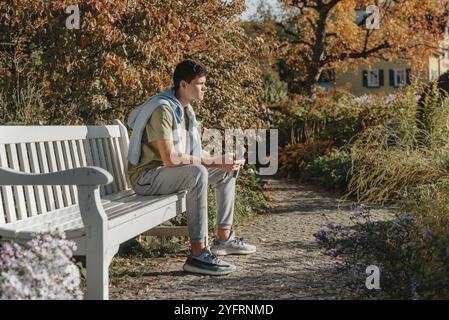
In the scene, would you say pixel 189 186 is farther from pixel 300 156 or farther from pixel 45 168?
pixel 300 156

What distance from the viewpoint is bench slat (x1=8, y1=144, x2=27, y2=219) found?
4184mm

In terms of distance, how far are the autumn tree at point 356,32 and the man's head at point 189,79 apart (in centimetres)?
1450

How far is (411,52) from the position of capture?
2166 centimetres

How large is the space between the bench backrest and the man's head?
0.70 metres

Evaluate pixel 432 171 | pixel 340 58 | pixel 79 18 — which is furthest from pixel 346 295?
pixel 340 58

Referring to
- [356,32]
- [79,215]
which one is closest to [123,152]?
[79,215]

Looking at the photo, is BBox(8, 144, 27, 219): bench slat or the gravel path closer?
BBox(8, 144, 27, 219): bench slat

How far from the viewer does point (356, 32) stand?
2172cm

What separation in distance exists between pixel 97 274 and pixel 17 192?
0.69m

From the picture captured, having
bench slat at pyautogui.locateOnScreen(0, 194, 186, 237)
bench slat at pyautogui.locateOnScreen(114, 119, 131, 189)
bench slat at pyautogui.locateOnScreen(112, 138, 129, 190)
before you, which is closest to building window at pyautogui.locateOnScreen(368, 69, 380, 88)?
bench slat at pyautogui.locateOnScreen(114, 119, 131, 189)

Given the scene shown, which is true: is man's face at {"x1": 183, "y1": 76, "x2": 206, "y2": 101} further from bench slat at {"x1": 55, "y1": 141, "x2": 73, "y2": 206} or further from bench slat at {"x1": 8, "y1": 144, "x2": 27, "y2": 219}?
bench slat at {"x1": 8, "y1": 144, "x2": 27, "y2": 219}

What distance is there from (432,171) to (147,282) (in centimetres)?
421
